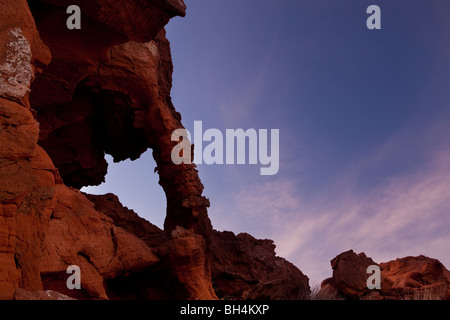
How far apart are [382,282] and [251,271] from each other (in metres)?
6.17

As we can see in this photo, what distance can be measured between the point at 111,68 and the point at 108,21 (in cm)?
369

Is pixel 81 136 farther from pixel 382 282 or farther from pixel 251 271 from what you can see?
pixel 382 282

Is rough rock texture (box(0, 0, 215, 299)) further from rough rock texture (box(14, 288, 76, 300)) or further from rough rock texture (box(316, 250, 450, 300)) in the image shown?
rough rock texture (box(316, 250, 450, 300))

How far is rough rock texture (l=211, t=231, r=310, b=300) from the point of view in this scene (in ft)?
47.4

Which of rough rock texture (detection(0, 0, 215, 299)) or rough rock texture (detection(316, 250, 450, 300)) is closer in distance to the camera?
rough rock texture (detection(0, 0, 215, 299))

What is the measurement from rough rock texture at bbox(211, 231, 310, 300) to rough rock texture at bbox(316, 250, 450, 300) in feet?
4.48

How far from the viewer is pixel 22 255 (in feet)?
17.1

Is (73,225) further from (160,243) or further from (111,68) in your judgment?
(111,68)

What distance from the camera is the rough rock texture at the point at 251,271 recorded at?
1446 cm

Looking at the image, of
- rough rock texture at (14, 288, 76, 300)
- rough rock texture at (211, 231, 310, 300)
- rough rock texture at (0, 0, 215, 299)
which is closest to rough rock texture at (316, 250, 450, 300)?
rough rock texture at (211, 231, 310, 300)

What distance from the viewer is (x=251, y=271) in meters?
15.6

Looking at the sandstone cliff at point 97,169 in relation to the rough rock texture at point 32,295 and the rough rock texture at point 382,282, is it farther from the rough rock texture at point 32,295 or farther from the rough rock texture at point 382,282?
the rough rock texture at point 382,282

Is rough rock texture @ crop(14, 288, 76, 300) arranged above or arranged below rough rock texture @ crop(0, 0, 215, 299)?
below

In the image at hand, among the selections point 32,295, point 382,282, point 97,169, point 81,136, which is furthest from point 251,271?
point 32,295
